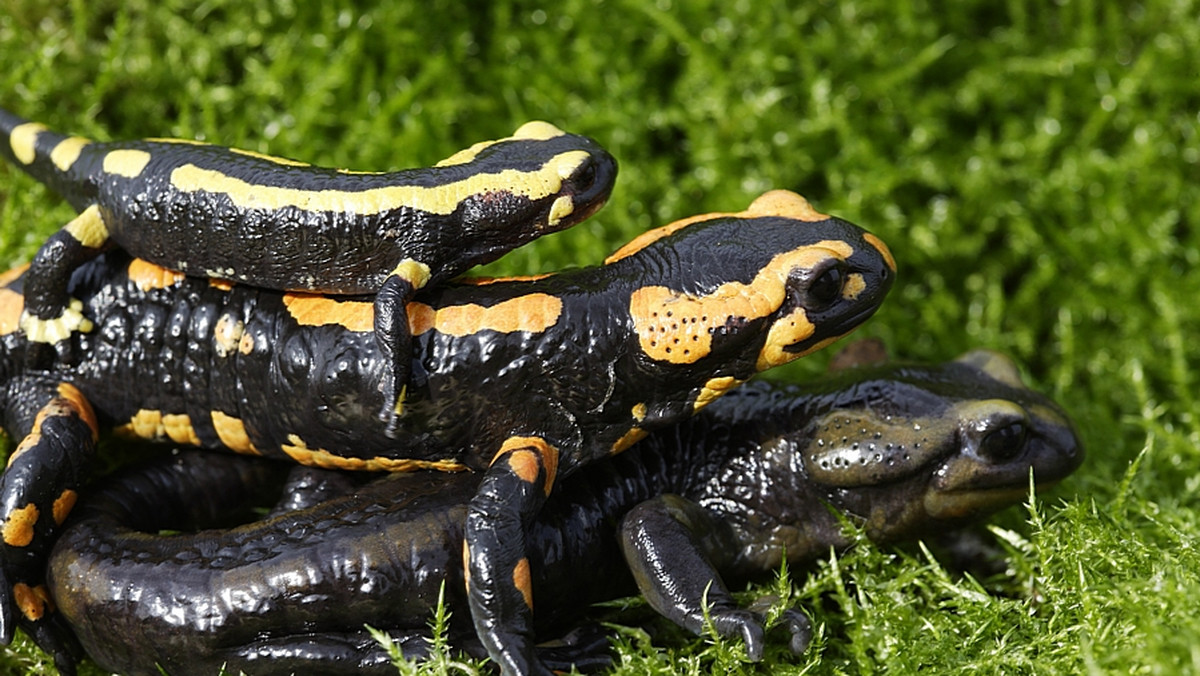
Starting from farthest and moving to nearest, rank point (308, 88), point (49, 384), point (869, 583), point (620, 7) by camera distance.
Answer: point (620, 7) → point (308, 88) → point (49, 384) → point (869, 583)

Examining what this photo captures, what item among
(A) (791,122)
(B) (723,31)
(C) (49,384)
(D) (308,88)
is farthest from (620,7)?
(C) (49,384)

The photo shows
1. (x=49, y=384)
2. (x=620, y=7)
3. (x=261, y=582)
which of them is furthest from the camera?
(x=620, y=7)

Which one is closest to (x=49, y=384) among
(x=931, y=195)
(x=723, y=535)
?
Answer: (x=723, y=535)

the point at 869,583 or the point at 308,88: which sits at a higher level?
the point at 308,88

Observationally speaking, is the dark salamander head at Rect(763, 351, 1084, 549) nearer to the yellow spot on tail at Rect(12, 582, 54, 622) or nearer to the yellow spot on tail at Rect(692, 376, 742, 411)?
the yellow spot on tail at Rect(692, 376, 742, 411)

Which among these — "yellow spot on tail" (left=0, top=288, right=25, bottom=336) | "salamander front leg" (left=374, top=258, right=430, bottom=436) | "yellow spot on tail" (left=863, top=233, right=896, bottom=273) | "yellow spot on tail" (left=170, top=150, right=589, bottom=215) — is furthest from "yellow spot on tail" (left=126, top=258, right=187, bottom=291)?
"yellow spot on tail" (left=863, top=233, right=896, bottom=273)

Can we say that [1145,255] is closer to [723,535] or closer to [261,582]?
[723,535]

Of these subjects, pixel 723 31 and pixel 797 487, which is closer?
pixel 797 487

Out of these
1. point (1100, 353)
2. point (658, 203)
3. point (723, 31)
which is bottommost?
point (1100, 353)
